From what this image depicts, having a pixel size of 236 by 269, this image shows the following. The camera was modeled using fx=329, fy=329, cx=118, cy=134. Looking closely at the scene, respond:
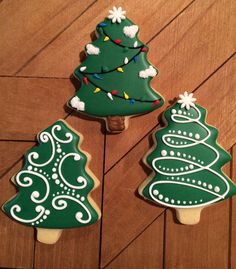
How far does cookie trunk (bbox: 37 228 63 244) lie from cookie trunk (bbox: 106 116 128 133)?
10.5 inches

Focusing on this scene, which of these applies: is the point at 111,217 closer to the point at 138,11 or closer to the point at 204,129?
the point at 204,129

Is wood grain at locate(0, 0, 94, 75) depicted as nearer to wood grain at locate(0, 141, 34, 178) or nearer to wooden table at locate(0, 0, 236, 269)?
wooden table at locate(0, 0, 236, 269)

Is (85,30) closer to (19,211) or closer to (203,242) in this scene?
(19,211)

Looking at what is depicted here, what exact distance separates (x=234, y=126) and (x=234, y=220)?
219mm

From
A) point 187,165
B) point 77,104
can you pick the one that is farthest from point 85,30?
point 187,165

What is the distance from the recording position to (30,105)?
31.9 inches

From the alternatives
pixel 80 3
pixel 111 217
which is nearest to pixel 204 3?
pixel 80 3

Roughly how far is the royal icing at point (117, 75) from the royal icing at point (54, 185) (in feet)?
0.31

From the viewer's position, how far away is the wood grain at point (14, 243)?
0.78m

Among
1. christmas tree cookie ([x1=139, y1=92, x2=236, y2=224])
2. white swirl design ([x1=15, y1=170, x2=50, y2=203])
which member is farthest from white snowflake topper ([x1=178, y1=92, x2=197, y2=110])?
white swirl design ([x1=15, y1=170, x2=50, y2=203])

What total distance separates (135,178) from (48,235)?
240 mm

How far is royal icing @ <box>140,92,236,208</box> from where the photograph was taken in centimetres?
73

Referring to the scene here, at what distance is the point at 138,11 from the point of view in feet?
2.64

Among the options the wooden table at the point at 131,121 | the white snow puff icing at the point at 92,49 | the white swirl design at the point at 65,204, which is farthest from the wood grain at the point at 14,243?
the white snow puff icing at the point at 92,49
